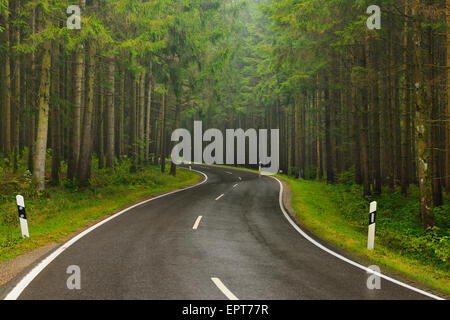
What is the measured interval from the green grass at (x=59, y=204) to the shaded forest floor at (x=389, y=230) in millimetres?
7953

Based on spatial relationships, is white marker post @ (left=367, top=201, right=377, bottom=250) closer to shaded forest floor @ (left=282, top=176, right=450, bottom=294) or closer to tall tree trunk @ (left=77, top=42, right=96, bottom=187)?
shaded forest floor @ (left=282, top=176, right=450, bottom=294)

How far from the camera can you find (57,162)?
1756 centimetres

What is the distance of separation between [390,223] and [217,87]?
793 inches

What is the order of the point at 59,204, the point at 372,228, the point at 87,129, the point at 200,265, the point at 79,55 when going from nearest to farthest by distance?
1. the point at 200,265
2. the point at 372,228
3. the point at 59,204
4. the point at 79,55
5. the point at 87,129

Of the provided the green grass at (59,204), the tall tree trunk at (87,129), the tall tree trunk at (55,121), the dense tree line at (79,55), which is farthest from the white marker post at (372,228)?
the tall tree trunk at (55,121)

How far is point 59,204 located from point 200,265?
9743mm

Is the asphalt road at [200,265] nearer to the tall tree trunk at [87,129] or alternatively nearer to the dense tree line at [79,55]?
the tall tree trunk at [87,129]

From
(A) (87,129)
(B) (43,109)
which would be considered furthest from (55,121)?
(B) (43,109)

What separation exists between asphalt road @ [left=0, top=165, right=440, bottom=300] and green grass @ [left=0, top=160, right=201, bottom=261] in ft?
4.00

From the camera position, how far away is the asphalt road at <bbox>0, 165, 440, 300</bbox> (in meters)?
5.54

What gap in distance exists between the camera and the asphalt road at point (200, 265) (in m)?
5.54

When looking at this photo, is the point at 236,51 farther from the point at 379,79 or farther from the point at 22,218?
the point at 22,218

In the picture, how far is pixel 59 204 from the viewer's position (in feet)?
46.5

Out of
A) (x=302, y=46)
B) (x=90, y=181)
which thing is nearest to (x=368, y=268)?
(x=90, y=181)
